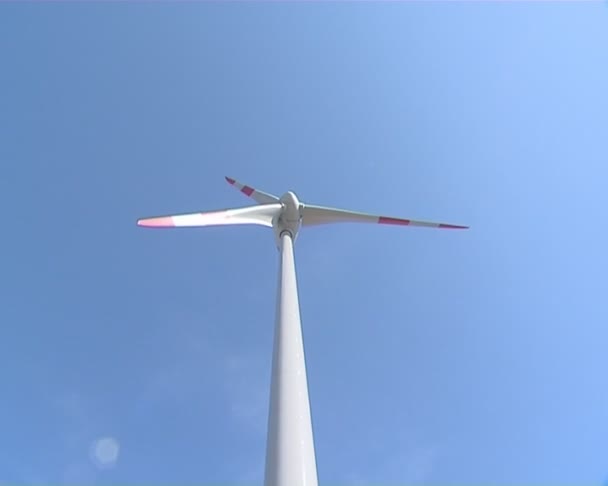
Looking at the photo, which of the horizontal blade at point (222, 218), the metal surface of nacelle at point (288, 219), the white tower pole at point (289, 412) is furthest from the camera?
the metal surface of nacelle at point (288, 219)

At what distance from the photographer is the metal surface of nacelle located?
728 inches

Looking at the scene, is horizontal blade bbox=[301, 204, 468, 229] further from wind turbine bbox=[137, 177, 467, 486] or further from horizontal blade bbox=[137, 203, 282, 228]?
horizontal blade bbox=[137, 203, 282, 228]

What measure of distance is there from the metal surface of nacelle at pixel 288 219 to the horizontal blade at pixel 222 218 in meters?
0.21

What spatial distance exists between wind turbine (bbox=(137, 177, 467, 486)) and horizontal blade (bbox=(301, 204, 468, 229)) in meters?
0.81

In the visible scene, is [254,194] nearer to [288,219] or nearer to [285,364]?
[288,219]

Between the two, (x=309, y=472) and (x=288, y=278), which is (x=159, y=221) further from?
(x=309, y=472)

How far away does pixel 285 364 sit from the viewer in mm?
9891

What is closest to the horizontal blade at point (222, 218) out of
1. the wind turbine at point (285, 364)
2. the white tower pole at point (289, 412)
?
the wind turbine at point (285, 364)

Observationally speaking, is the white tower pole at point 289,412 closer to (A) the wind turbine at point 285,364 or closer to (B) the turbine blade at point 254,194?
(A) the wind turbine at point 285,364

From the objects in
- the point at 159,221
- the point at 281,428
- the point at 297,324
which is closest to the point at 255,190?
the point at 159,221

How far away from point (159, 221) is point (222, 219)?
2920 mm

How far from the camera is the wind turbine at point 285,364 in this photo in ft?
26.3

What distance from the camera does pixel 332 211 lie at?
19.8 metres

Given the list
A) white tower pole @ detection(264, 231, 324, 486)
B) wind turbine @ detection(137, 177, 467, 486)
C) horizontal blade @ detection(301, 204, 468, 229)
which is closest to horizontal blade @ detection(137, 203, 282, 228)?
wind turbine @ detection(137, 177, 467, 486)
